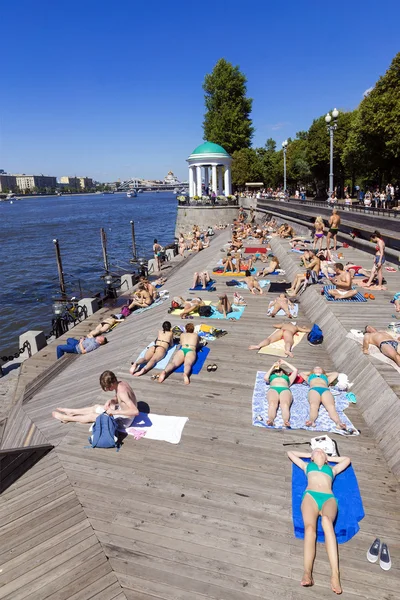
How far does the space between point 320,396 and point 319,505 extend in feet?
7.67

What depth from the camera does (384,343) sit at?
6.81 meters

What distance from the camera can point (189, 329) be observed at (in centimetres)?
841

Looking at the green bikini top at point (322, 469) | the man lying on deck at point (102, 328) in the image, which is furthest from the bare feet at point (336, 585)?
the man lying on deck at point (102, 328)

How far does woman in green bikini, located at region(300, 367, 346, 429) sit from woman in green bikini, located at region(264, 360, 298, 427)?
318 millimetres

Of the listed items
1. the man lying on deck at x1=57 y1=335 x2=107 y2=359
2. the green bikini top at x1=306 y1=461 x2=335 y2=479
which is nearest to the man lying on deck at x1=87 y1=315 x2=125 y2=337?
the man lying on deck at x1=57 y1=335 x2=107 y2=359

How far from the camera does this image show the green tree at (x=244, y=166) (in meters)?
55.7

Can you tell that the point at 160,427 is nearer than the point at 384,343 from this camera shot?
Yes

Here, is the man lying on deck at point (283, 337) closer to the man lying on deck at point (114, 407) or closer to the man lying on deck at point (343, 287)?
the man lying on deck at point (343, 287)

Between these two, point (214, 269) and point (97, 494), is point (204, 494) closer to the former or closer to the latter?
point (97, 494)

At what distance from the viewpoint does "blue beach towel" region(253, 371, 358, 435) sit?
233 inches

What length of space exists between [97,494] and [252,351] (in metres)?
4.85

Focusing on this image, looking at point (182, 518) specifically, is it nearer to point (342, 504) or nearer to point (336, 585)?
point (336, 585)

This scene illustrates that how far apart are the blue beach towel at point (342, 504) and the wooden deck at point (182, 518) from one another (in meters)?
0.08

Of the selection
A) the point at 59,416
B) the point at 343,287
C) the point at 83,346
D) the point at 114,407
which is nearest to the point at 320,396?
the point at 114,407
